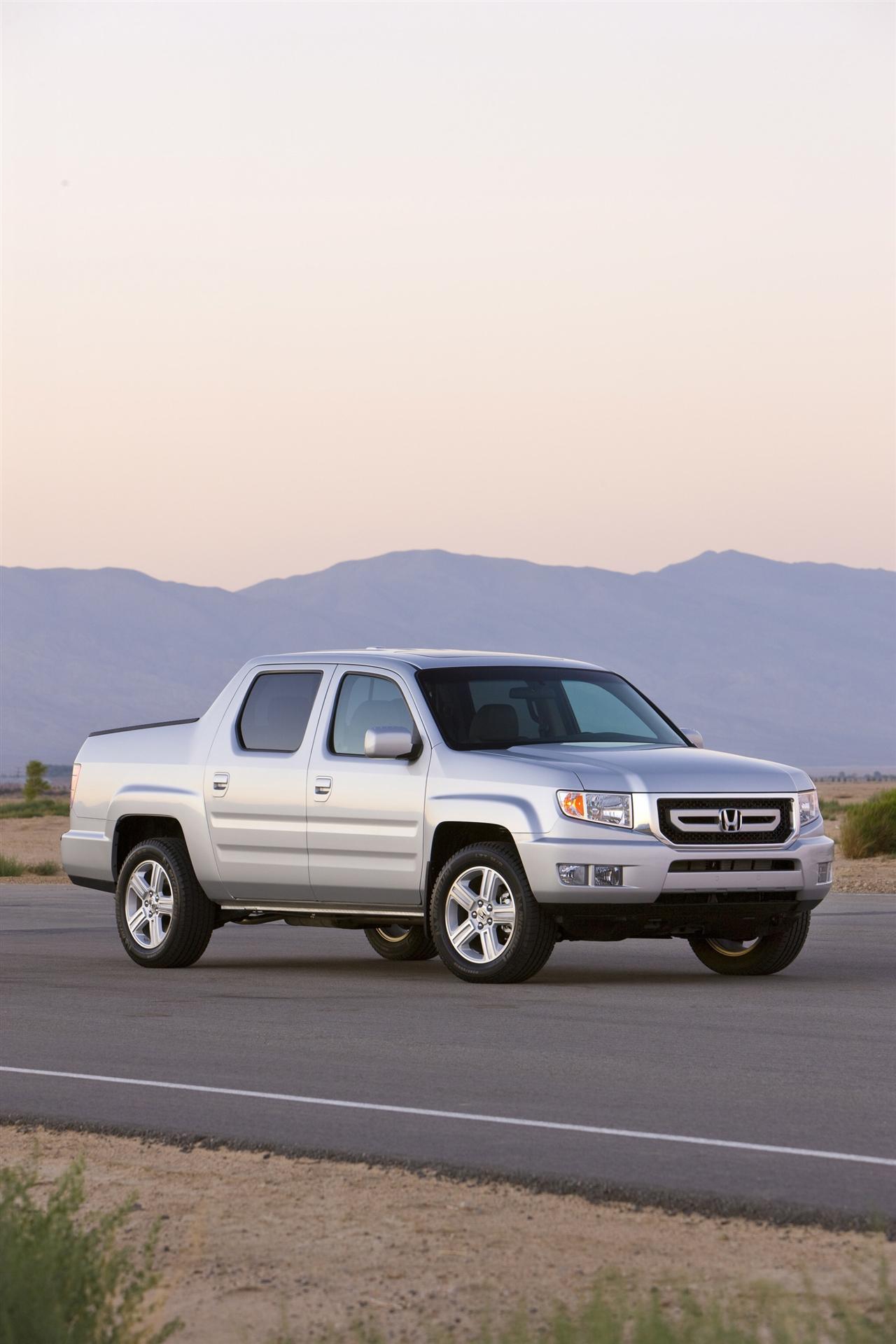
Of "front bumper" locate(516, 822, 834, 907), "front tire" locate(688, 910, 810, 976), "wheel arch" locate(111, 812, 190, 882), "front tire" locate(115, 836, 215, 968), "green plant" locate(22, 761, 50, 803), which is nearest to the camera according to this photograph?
"front bumper" locate(516, 822, 834, 907)

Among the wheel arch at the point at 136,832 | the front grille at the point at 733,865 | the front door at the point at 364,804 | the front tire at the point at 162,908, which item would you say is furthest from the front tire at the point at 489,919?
the wheel arch at the point at 136,832

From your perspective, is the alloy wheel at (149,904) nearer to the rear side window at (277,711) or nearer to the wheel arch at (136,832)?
the wheel arch at (136,832)

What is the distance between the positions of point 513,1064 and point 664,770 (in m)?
3.67

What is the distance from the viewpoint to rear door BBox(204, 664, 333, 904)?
15070mm

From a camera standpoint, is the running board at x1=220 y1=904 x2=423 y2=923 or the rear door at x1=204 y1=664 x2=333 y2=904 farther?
the rear door at x1=204 y1=664 x2=333 y2=904

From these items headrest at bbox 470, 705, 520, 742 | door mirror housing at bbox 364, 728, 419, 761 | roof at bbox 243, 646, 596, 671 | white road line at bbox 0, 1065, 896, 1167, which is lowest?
white road line at bbox 0, 1065, 896, 1167

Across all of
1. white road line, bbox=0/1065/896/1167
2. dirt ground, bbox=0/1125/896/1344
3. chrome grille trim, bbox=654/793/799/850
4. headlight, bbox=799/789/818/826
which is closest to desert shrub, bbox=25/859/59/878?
headlight, bbox=799/789/818/826

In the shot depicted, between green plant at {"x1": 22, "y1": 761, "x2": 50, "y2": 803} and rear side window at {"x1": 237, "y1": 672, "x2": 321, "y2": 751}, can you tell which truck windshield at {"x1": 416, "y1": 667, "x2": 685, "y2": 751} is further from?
green plant at {"x1": 22, "y1": 761, "x2": 50, "y2": 803}

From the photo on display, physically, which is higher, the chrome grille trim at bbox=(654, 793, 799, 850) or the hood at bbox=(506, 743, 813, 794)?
the hood at bbox=(506, 743, 813, 794)

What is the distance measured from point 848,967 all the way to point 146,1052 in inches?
235

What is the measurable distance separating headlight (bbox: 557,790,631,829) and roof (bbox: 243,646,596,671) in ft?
5.55

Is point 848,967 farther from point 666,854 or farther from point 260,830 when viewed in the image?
point 260,830

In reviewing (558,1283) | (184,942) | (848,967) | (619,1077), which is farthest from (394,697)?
(558,1283)

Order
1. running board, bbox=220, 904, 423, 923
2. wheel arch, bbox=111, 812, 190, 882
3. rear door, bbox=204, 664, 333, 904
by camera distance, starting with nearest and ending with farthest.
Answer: running board, bbox=220, 904, 423, 923 < rear door, bbox=204, 664, 333, 904 < wheel arch, bbox=111, 812, 190, 882
